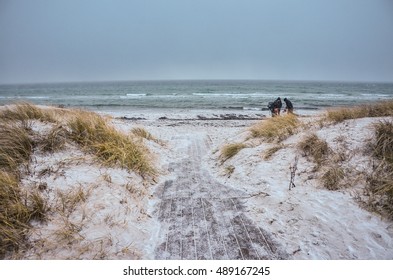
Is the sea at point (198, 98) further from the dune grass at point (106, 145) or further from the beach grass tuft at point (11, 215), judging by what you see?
the beach grass tuft at point (11, 215)

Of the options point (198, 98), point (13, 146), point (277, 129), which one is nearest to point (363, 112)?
point (277, 129)

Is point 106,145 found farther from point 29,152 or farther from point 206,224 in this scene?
point 206,224

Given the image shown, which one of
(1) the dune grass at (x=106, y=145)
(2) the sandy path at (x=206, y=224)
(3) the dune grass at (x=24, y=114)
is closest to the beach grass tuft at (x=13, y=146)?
(3) the dune grass at (x=24, y=114)

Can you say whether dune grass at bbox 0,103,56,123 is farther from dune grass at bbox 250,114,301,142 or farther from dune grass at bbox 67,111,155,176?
dune grass at bbox 250,114,301,142

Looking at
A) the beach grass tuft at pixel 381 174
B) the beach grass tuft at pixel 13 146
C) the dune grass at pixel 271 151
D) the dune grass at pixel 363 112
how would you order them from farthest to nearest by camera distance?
the dune grass at pixel 363 112 < the dune grass at pixel 271 151 < the beach grass tuft at pixel 13 146 < the beach grass tuft at pixel 381 174

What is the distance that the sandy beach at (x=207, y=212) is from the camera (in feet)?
9.17

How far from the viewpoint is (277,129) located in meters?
6.88

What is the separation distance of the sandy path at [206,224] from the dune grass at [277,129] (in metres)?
2.51

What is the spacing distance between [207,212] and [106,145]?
271 cm

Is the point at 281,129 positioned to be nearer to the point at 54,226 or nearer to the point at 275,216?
the point at 275,216

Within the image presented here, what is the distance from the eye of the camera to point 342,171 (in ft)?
13.5
